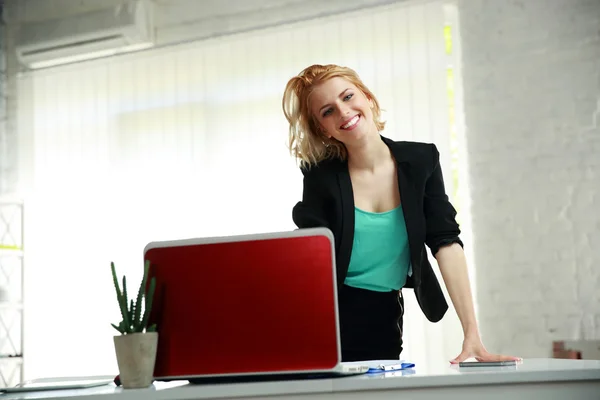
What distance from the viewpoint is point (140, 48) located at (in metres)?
4.81

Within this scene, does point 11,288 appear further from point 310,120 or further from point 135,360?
point 135,360

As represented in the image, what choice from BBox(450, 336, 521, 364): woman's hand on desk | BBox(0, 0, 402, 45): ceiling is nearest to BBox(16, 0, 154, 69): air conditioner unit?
BBox(0, 0, 402, 45): ceiling

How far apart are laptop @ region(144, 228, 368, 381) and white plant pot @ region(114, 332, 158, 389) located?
6 cm

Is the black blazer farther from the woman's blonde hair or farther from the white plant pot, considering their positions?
the white plant pot

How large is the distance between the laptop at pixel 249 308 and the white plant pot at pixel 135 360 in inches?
2.4

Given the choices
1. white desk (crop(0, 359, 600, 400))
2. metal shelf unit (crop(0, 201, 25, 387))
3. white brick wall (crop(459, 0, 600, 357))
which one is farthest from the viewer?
metal shelf unit (crop(0, 201, 25, 387))

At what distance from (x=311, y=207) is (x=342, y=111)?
0.25m

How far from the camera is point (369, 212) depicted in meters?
1.81

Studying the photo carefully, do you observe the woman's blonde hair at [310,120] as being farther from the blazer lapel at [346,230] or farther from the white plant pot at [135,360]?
the white plant pot at [135,360]

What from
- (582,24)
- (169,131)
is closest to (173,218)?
(169,131)

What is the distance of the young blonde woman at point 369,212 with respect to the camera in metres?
1.75

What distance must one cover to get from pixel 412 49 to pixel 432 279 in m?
2.55

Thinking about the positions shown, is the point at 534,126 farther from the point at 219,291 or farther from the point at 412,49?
the point at 219,291

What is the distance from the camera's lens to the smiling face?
1.85m
